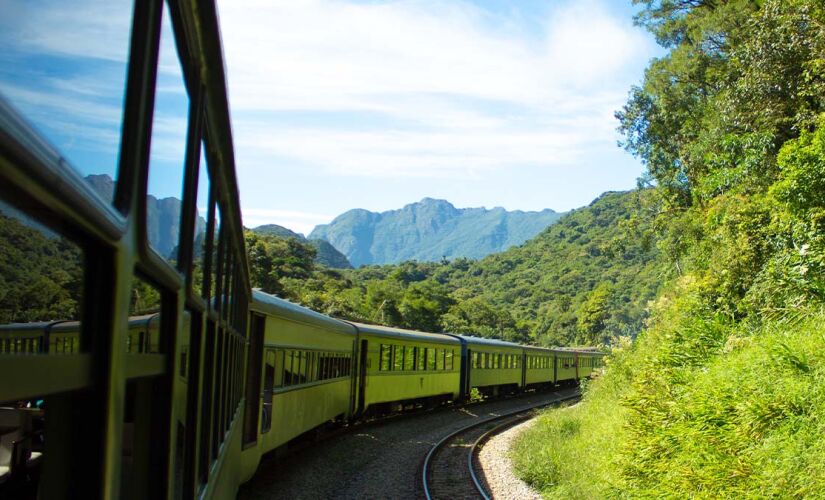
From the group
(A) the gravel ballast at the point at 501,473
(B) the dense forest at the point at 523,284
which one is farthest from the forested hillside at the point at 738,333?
(B) the dense forest at the point at 523,284

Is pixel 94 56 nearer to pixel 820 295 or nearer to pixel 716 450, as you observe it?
pixel 716 450

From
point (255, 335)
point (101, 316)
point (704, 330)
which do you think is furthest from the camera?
point (704, 330)

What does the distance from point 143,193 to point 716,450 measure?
7603 millimetres

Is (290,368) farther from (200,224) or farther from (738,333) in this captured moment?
(200,224)

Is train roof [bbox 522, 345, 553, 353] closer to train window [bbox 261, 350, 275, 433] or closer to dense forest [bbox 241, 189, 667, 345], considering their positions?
dense forest [bbox 241, 189, 667, 345]

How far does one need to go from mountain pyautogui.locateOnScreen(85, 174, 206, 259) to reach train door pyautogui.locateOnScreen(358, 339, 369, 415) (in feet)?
52.3

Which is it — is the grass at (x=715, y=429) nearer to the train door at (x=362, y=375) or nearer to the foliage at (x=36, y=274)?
the train door at (x=362, y=375)

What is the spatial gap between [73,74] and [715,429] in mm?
8316

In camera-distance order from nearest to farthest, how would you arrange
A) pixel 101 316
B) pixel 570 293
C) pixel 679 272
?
1. pixel 101 316
2. pixel 679 272
3. pixel 570 293

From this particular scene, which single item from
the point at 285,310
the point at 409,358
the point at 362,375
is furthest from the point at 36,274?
the point at 409,358

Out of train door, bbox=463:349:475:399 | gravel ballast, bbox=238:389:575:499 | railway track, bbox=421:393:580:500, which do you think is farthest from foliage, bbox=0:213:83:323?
train door, bbox=463:349:475:399

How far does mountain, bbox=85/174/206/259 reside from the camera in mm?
1143

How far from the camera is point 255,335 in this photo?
30.3 feet

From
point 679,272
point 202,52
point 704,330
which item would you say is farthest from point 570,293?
point 202,52
